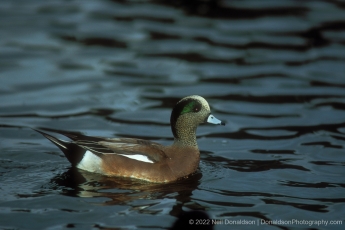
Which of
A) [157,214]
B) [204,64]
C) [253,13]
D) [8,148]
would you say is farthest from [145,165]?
[253,13]

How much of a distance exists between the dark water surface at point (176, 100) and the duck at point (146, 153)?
0.46ft

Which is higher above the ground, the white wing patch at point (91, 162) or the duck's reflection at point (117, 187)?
the white wing patch at point (91, 162)

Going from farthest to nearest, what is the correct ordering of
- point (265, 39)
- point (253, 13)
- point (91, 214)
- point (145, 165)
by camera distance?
point (253, 13)
point (265, 39)
point (145, 165)
point (91, 214)

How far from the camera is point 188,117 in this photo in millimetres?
7965

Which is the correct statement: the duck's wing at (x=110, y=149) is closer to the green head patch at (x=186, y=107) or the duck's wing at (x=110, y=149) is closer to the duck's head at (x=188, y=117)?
the duck's head at (x=188, y=117)

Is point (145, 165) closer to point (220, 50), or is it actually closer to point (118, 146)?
point (118, 146)

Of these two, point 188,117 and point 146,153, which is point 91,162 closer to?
point 146,153

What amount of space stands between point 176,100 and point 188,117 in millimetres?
3181

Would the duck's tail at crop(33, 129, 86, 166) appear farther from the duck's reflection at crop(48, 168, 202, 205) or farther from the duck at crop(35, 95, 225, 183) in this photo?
the duck's reflection at crop(48, 168, 202, 205)

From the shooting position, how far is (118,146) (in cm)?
770

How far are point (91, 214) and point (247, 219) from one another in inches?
59.0

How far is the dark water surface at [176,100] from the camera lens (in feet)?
22.8

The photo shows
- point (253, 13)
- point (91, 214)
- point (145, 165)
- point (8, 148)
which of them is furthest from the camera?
point (253, 13)

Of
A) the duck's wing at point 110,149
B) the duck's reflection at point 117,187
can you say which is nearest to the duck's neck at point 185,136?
the duck's wing at point 110,149
